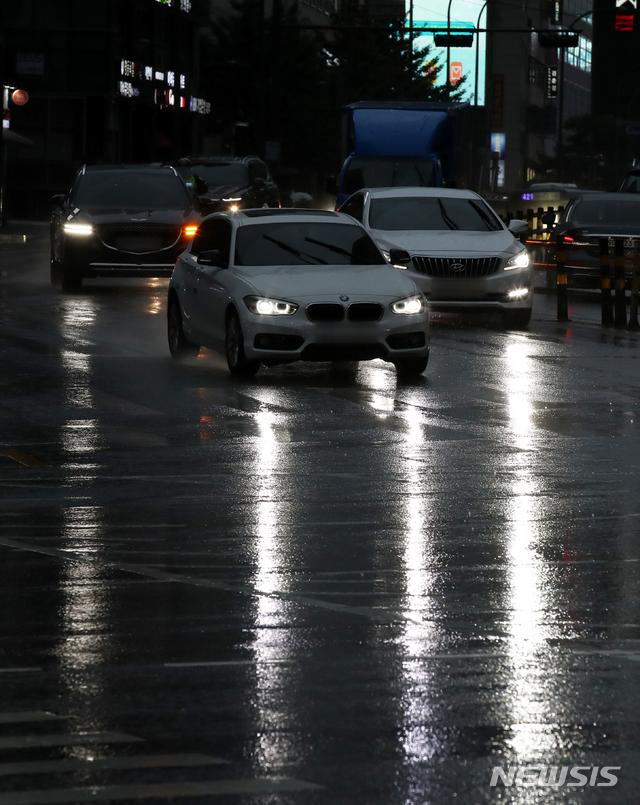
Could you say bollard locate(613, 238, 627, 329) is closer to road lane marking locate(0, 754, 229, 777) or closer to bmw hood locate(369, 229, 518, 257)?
bmw hood locate(369, 229, 518, 257)

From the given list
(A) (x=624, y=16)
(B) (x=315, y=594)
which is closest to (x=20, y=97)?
(A) (x=624, y=16)

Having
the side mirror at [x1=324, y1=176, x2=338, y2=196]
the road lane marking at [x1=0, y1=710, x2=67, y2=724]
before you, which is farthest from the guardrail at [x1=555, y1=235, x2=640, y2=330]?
the road lane marking at [x1=0, y1=710, x2=67, y2=724]

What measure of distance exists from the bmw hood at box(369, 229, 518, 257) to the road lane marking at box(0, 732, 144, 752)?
628 inches

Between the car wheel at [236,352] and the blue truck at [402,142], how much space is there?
2023cm

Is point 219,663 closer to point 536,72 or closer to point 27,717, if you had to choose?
point 27,717

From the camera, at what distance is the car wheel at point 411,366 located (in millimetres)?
15219

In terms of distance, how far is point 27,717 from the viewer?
16.1 feet

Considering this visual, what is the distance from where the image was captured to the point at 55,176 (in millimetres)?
57219

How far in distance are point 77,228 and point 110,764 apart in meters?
20.3

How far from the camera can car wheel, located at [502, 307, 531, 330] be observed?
20609 millimetres

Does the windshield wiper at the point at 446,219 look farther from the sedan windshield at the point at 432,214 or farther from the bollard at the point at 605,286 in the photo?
the bollard at the point at 605,286

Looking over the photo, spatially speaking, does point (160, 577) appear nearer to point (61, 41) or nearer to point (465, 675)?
point (465, 675)

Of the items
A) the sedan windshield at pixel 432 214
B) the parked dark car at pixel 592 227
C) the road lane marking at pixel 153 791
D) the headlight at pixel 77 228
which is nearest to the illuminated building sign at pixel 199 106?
the parked dark car at pixel 592 227

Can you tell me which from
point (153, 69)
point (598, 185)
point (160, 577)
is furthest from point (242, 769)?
point (598, 185)
